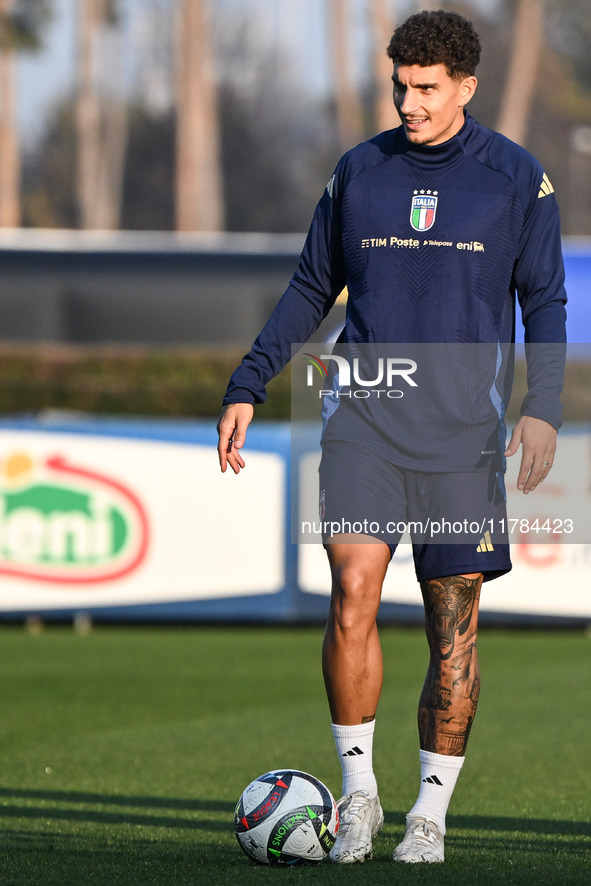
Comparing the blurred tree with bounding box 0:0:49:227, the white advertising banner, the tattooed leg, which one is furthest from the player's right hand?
the blurred tree with bounding box 0:0:49:227

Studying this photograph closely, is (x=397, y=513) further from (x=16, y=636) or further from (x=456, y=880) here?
(x=16, y=636)

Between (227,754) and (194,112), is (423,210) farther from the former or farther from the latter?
(194,112)

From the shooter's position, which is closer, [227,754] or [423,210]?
[423,210]

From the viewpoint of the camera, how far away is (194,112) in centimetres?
Answer: 3334

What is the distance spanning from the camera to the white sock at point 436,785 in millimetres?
4160

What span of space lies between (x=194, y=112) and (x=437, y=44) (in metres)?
29.9

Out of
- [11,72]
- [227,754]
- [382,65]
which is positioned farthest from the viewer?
[11,72]

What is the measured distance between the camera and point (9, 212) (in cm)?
4025

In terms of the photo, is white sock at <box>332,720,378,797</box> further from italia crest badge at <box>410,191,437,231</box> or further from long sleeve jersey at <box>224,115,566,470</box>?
italia crest badge at <box>410,191,437,231</box>

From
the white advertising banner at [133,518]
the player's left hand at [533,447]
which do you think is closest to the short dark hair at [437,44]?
the player's left hand at [533,447]

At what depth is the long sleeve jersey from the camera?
166 inches

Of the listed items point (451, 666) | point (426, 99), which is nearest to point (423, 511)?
point (451, 666)

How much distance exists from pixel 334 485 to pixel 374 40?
32.4m

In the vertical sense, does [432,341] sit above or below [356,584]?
above
